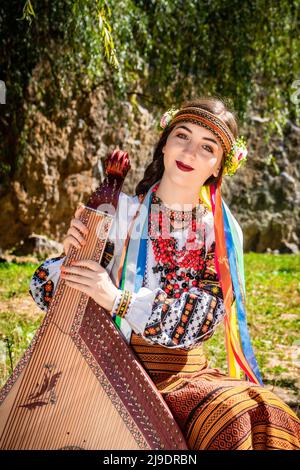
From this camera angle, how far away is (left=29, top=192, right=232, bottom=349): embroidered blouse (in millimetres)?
1810

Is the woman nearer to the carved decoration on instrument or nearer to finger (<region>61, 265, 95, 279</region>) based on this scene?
finger (<region>61, 265, 95, 279</region>)

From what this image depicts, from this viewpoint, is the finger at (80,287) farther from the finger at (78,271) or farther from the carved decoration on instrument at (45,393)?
the carved decoration on instrument at (45,393)

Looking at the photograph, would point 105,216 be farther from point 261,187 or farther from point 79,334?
point 261,187

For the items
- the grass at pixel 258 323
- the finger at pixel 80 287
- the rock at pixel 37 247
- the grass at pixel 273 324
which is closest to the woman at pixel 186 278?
the finger at pixel 80 287

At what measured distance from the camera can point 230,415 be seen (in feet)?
5.31

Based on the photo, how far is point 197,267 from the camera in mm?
2088

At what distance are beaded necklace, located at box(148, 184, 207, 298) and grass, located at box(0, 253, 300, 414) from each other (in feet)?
3.83

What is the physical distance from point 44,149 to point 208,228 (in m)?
6.28

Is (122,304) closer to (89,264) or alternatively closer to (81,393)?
(89,264)

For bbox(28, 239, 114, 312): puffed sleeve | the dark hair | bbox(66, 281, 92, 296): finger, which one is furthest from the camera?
the dark hair

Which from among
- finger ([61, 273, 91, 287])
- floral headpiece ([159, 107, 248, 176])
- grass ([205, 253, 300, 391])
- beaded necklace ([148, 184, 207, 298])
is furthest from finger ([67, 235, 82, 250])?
grass ([205, 253, 300, 391])

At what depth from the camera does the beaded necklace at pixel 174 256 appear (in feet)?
6.81

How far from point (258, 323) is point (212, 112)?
3814 mm

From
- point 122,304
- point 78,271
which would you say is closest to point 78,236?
point 78,271
